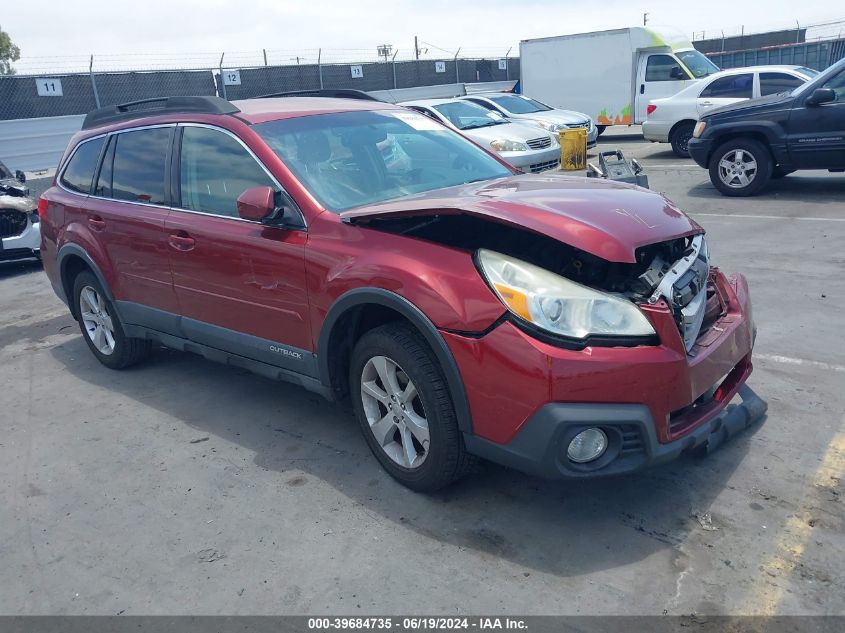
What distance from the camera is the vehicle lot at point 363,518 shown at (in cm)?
289

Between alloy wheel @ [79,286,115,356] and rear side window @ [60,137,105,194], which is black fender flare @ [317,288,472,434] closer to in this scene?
alloy wheel @ [79,286,115,356]

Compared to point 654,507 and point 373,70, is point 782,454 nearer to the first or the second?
point 654,507

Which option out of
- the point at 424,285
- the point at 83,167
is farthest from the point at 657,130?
the point at 424,285

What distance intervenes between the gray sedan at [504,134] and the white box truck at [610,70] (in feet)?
19.9

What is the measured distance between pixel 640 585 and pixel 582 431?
0.60 m

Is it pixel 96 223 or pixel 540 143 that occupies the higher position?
pixel 96 223

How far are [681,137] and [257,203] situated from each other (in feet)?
42.8

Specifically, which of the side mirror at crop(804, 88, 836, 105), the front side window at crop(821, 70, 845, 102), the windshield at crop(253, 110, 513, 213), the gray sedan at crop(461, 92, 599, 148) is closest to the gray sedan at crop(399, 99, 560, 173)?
the gray sedan at crop(461, 92, 599, 148)

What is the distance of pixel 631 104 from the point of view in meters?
19.1

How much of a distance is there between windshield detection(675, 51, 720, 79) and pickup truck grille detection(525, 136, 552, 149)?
6803 millimetres

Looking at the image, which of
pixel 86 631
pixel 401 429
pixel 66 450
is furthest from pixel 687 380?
pixel 66 450

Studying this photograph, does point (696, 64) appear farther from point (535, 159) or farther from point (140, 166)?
point (140, 166)

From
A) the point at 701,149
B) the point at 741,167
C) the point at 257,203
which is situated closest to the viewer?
the point at 257,203

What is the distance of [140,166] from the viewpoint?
5016mm
